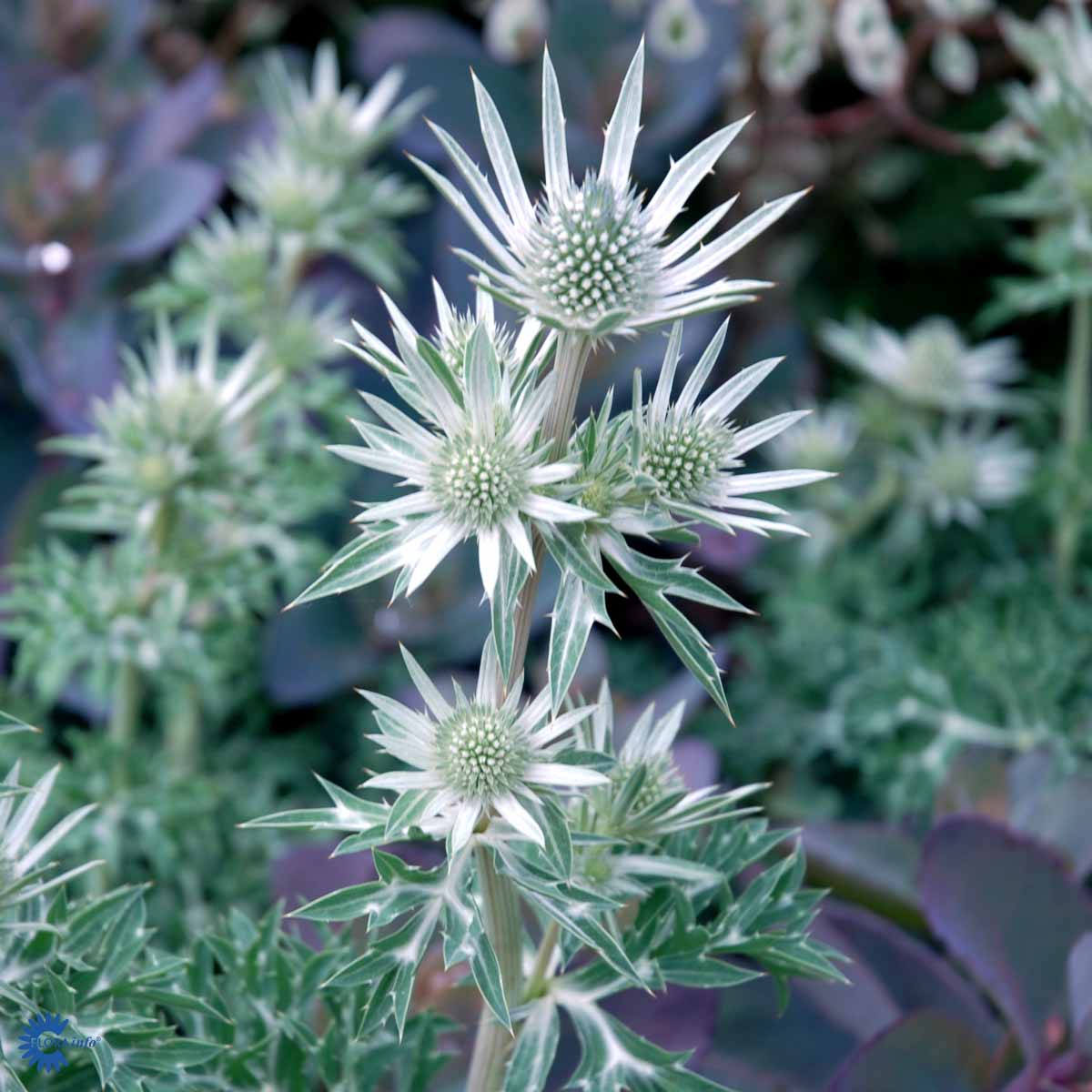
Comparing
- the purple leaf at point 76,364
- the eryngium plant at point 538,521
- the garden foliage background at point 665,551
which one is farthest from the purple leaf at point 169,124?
the eryngium plant at point 538,521

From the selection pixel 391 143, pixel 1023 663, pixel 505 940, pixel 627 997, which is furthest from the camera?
pixel 391 143

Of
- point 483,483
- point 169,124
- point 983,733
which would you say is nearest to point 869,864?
point 983,733

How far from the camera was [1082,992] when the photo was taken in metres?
1.02

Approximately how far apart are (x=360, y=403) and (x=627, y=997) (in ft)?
2.76

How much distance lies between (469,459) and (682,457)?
4.6 inches

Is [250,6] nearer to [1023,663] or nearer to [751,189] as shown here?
[751,189]

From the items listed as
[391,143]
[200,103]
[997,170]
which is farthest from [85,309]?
[997,170]

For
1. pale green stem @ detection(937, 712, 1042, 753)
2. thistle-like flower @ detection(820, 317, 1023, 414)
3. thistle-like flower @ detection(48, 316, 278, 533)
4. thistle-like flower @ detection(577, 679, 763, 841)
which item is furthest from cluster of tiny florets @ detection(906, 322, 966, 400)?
thistle-like flower @ detection(577, 679, 763, 841)

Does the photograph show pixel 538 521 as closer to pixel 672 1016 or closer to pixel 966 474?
pixel 672 1016

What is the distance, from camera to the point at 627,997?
1.01m

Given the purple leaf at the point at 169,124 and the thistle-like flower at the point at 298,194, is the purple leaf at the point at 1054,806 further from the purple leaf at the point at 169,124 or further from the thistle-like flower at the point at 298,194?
the purple leaf at the point at 169,124

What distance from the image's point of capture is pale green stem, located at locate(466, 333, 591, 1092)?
0.69 metres

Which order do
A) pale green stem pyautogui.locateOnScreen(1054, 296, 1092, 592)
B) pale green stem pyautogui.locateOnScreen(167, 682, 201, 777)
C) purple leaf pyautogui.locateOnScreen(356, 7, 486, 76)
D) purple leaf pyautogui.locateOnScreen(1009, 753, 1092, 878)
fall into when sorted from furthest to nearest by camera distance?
purple leaf pyautogui.locateOnScreen(356, 7, 486, 76), pale green stem pyautogui.locateOnScreen(1054, 296, 1092, 592), pale green stem pyautogui.locateOnScreen(167, 682, 201, 777), purple leaf pyautogui.locateOnScreen(1009, 753, 1092, 878)

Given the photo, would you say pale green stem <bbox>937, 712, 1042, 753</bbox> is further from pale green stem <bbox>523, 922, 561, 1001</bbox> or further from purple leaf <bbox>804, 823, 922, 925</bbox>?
pale green stem <bbox>523, 922, 561, 1001</bbox>
